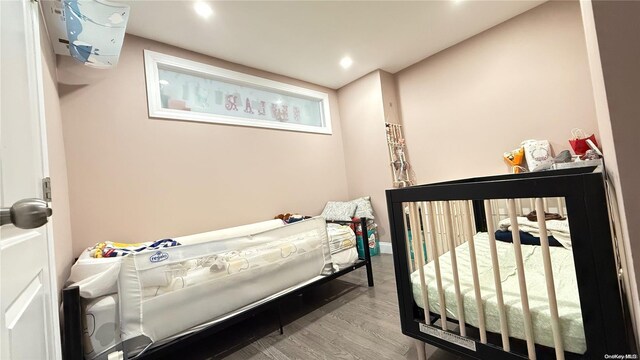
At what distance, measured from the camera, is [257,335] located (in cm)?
174

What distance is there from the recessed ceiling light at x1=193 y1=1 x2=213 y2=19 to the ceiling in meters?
0.04

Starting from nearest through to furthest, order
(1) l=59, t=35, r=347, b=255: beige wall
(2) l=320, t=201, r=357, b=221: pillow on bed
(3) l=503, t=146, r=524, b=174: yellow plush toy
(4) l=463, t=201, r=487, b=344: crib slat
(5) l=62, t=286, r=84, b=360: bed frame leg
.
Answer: (4) l=463, t=201, r=487, b=344: crib slat, (5) l=62, t=286, r=84, b=360: bed frame leg, (1) l=59, t=35, r=347, b=255: beige wall, (3) l=503, t=146, r=524, b=174: yellow plush toy, (2) l=320, t=201, r=357, b=221: pillow on bed

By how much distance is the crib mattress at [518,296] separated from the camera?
0.84 m

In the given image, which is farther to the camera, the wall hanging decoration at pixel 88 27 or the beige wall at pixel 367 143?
the beige wall at pixel 367 143

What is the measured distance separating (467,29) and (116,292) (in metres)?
3.78

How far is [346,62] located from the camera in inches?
125

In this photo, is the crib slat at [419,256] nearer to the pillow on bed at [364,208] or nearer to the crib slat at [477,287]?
the crib slat at [477,287]

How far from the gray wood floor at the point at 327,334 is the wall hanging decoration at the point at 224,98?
2.02 m

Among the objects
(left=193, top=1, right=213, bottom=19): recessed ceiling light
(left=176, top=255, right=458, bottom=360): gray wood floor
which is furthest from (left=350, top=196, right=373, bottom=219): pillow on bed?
(left=193, top=1, right=213, bottom=19): recessed ceiling light

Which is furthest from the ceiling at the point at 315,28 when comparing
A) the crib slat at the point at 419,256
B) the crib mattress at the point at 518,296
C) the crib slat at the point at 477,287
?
the crib mattress at the point at 518,296

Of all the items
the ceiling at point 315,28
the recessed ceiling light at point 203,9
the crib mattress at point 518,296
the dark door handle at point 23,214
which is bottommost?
the crib mattress at point 518,296

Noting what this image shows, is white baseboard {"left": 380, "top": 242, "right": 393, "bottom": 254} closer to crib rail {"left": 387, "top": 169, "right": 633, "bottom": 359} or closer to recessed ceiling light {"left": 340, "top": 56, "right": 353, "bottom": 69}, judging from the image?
crib rail {"left": 387, "top": 169, "right": 633, "bottom": 359}

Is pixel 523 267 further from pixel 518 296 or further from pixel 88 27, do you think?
pixel 88 27

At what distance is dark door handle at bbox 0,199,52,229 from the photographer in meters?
0.40
